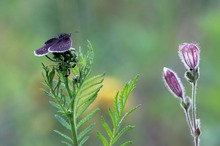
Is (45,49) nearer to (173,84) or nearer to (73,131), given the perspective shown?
(73,131)

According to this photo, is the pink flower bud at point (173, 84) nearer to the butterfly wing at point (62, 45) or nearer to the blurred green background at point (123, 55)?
the butterfly wing at point (62, 45)

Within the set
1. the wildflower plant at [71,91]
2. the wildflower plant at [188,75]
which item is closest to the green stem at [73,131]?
the wildflower plant at [71,91]

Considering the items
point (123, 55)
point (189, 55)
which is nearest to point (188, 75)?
point (189, 55)

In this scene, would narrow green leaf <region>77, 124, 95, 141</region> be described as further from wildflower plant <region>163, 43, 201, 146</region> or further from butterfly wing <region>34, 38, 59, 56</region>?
wildflower plant <region>163, 43, 201, 146</region>

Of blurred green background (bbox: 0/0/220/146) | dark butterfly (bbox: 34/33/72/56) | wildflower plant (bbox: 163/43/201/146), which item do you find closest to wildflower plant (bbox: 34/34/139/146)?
dark butterfly (bbox: 34/33/72/56)

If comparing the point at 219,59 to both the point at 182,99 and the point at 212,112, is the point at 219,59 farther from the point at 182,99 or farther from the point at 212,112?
the point at 182,99
